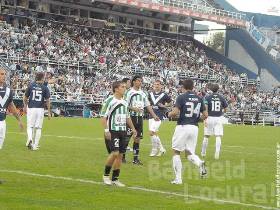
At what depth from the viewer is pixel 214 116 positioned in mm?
20938

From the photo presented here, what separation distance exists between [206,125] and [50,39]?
119 ft

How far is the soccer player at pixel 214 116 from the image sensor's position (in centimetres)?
2070

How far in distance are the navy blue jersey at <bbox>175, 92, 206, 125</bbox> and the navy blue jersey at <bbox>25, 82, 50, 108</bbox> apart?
738 cm

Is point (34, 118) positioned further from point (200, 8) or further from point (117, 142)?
point (200, 8)

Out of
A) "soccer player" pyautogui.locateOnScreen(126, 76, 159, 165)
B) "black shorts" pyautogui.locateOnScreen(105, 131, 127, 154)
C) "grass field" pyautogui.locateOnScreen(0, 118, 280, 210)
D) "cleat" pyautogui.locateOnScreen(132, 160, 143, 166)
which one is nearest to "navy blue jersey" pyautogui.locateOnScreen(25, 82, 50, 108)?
"grass field" pyautogui.locateOnScreen(0, 118, 280, 210)

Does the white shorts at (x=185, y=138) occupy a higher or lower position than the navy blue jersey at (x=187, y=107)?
lower

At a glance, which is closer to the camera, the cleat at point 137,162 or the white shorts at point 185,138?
the white shorts at point 185,138

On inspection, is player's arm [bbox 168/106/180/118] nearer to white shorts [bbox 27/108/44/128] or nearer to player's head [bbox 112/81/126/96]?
player's head [bbox 112/81/126/96]

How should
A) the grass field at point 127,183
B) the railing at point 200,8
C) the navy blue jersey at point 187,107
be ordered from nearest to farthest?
the grass field at point 127,183, the navy blue jersey at point 187,107, the railing at point 200,8

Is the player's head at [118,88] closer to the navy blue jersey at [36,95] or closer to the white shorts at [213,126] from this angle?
the navy blue jersey at [36,95]

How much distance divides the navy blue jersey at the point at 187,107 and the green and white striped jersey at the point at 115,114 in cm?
Result: 147

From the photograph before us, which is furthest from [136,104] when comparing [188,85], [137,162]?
[188,85]

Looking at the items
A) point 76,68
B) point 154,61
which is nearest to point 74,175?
point 76,68

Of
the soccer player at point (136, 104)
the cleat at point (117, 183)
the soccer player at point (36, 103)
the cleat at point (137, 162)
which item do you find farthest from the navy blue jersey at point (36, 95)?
the cleat at point (117, 183)
